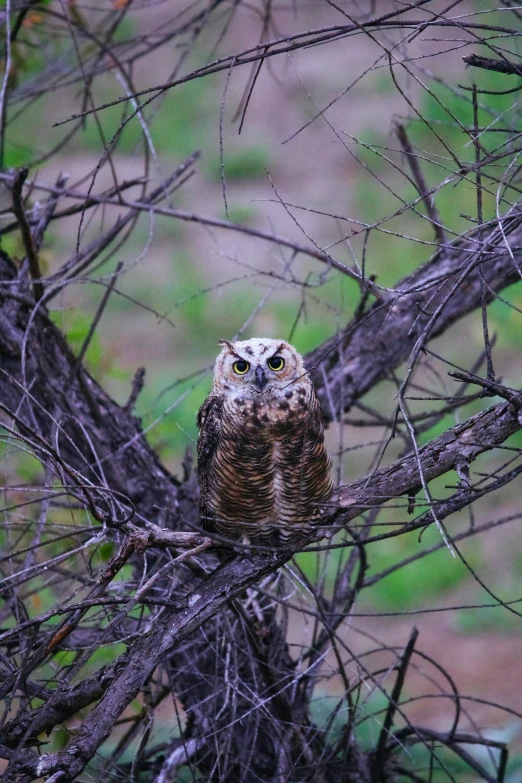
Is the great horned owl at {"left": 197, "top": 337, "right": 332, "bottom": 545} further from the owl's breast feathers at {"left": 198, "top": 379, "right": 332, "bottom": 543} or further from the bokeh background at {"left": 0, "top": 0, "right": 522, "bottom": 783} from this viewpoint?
the bokeh background at {"left": 0, "top": 0, "right": 522, "bottom": 783}

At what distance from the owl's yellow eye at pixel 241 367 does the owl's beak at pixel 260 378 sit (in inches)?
2.5

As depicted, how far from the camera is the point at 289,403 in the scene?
2807 mm

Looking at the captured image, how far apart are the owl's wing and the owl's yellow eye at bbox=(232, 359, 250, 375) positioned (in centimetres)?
11

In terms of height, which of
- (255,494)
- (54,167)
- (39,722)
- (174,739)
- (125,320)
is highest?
(54,167)

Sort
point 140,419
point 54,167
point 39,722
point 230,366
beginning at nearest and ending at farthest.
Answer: point 39,722
point 230,366
point 140,419
point 54,167

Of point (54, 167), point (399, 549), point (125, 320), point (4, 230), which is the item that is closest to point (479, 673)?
point (399, 549)

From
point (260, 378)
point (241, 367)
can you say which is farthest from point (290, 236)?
point (260, 378)

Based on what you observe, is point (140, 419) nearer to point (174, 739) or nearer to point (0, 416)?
point (174, 739)

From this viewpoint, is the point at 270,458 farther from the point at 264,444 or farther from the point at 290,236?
the point at 290,236

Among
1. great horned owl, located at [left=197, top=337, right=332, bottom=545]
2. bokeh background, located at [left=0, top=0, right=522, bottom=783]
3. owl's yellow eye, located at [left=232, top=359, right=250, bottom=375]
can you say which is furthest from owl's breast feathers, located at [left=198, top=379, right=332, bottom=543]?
bokeh background, located at [left=0, top=0, right=522, bottom=783]

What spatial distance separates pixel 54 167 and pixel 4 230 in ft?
28.8

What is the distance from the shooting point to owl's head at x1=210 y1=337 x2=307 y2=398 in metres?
2.86

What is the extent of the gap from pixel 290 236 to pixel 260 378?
654cm

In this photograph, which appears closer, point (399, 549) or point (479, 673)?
point (479, 673)
